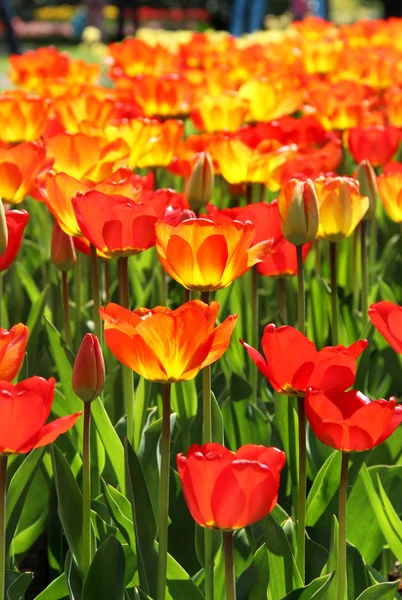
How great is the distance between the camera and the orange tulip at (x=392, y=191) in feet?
7.06

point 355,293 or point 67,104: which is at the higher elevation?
point 67,104

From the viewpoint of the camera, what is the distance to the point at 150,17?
91.8ft

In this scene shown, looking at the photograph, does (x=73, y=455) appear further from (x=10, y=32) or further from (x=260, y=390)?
(x=10, y=32)

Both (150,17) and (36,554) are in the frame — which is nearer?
(36,554)

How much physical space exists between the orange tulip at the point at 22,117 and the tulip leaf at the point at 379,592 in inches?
71.1

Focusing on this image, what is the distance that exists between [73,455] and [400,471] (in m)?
0.60

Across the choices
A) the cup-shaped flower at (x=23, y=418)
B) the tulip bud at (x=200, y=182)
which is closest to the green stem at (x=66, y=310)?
the tulip bud at (x=200, y=182)

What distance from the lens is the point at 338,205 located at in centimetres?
193

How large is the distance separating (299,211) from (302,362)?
479mm

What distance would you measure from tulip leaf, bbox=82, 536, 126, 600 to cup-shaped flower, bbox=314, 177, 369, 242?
83 cm

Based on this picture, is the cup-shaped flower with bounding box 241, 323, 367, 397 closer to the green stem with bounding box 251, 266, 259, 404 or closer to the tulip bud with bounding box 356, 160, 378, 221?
the green stem with bounding box 251, 266, 259, 404

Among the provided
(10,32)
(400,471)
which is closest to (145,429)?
(400,471)

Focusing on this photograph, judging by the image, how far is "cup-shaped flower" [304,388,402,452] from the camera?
119 centimetres

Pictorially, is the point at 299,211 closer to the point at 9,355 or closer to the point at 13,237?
the point at 13,237
